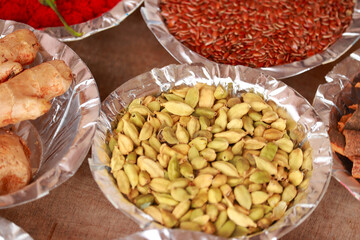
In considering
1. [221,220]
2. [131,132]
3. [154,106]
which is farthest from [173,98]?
[221,220]

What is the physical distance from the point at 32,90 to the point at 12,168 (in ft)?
0.63

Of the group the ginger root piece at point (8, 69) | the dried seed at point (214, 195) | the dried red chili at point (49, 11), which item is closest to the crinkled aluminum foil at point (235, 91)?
the dried seed at point (214, 195)

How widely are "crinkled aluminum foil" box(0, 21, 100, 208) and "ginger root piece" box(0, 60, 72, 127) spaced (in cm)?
6

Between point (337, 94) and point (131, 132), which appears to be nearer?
point (131, 132)

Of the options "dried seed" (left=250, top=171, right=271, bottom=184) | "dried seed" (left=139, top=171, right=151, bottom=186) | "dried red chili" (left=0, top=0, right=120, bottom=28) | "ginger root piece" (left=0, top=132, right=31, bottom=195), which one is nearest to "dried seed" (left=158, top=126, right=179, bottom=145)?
"dried seed" (left=139, top=171, right=151, bottom=186)

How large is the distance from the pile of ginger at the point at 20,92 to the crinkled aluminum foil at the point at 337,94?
0.70 meters

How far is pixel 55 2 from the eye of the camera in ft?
4.32

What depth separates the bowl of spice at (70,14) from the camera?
1.25 meters

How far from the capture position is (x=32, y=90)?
93 centimetres

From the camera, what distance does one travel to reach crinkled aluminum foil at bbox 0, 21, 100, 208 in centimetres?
87

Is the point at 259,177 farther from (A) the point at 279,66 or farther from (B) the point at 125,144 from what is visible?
(A) the point at 279,66

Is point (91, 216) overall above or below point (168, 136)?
below

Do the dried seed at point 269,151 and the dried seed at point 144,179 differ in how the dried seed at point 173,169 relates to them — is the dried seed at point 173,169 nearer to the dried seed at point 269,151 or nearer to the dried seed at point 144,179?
the dried seed at point 144,179

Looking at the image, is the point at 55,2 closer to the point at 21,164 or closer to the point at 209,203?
the point at 21,164
